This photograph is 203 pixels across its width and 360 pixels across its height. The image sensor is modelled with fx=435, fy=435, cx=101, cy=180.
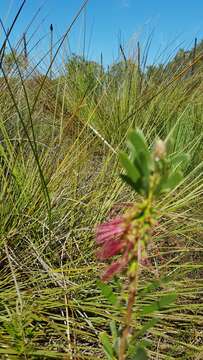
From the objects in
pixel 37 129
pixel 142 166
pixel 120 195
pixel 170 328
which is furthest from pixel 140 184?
pixel 37 129

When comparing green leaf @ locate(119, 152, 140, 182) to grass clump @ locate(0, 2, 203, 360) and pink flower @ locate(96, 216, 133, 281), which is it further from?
grass clump @ locate(0, 2, 203, 360)

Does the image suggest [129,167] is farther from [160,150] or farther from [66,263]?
[66,263]

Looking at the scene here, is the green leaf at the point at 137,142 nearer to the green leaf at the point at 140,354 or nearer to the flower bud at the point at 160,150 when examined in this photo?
the flower bud at the point at 160,150

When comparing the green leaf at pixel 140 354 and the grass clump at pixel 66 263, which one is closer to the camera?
the green leaf at pixel 140 354

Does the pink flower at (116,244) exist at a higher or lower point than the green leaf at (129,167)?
lower

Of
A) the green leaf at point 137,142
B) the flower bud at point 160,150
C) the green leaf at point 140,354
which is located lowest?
the green leaf at point 140,354

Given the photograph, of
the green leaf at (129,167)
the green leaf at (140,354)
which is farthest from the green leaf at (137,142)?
the green leaf at (140,354)

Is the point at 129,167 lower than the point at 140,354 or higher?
higher

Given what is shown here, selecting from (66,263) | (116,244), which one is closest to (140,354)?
(116,244)

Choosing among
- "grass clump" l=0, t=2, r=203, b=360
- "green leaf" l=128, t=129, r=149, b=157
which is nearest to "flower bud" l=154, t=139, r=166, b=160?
Answer: "green leaf" l=128, t=129, r=149, b=157
